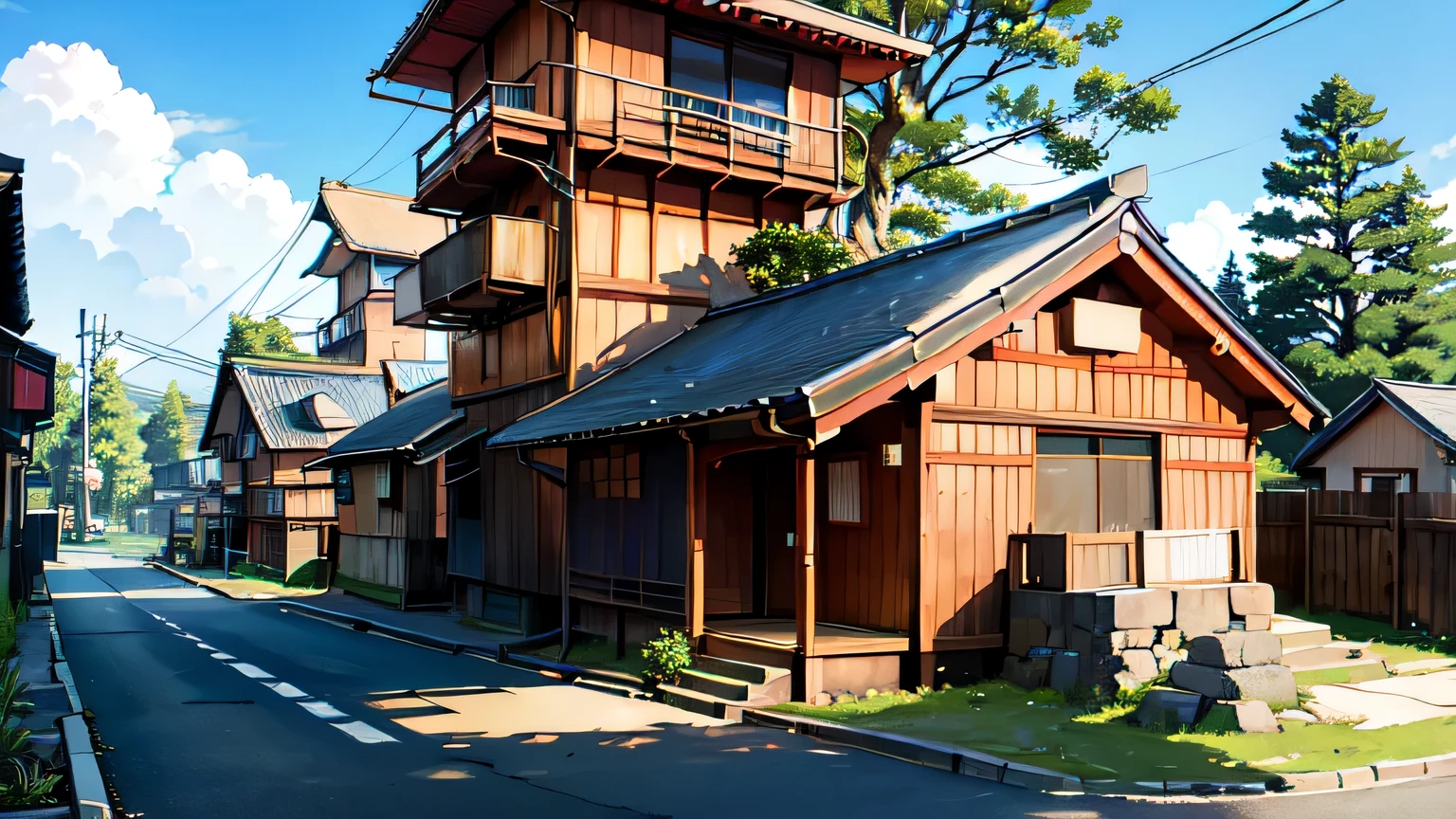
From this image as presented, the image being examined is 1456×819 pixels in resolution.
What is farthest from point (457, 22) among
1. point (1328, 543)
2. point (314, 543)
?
point (314, 543)

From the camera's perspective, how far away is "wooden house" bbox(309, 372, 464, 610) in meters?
27.8

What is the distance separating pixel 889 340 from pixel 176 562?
47445 mm

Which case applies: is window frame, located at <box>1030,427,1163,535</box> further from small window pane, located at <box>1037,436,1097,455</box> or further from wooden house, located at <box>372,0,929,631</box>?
wooden house, located at <box>372,0,929,631</box>

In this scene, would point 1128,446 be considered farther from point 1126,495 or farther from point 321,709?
point 321,709

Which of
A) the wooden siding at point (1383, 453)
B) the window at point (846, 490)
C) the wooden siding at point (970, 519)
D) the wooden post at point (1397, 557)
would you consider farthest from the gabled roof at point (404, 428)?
the wooden siding at point (1383, 453)

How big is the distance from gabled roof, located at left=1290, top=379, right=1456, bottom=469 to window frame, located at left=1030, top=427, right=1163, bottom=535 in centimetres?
772

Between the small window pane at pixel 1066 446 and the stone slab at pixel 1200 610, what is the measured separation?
7.68 feet

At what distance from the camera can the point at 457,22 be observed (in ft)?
74.3

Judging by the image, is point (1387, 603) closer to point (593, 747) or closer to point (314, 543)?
point (593, 747)

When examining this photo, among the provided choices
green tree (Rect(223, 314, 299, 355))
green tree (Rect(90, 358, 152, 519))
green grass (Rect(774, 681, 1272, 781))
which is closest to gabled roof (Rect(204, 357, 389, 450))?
green tree (Rect(223, 314, 299, 355))

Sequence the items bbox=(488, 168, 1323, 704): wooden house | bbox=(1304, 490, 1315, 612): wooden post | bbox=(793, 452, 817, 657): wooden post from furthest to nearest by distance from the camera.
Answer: bbox=(1304, 490, 1315, 612): wooden post < bbox=(488, 168, 1323, 704): wooden house < bbox=(793, 452, 817, 657): wooden post

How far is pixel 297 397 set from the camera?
45.6 m

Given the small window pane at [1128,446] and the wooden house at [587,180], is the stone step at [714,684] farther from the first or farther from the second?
the wooden house at [587,180]

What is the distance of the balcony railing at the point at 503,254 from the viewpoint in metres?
20.0
